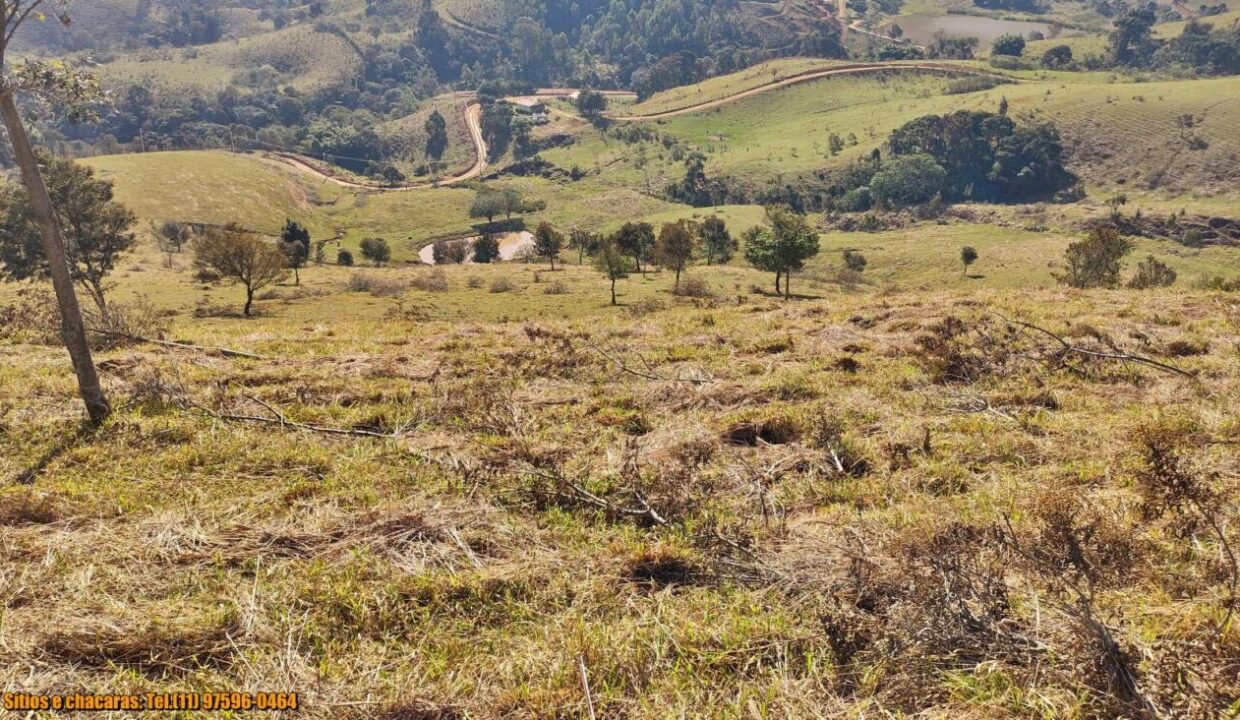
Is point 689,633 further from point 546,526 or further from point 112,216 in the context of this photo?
point 112,216

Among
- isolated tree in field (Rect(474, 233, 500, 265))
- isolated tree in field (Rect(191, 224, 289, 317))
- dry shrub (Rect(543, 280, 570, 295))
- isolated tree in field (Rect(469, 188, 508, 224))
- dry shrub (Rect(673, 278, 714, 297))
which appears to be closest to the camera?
isolated tree in field (Rect(191, 224, 289, 317))

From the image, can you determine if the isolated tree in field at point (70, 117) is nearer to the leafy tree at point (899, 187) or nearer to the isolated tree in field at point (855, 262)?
the isolated tree in field at point (855, 262)

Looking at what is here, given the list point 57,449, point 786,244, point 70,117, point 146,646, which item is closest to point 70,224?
point 70,117

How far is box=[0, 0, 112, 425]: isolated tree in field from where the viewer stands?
27.4 feet

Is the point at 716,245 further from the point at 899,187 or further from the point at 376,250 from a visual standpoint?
the point at 899,187

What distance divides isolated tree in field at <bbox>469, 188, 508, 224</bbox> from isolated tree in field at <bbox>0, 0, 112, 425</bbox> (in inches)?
6713

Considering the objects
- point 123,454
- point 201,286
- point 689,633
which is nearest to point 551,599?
point 689,633

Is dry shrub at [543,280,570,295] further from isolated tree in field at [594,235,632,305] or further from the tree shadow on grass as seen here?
the tree shadow on grass

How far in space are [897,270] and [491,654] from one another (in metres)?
132

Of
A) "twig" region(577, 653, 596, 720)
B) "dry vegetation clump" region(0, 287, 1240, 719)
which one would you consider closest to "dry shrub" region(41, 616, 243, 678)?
"dry vegetation clump" region(0, 287, 1240, 719)

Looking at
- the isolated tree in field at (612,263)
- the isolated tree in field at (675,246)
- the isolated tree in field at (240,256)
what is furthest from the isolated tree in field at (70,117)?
the isolated tree in field at (675,246)

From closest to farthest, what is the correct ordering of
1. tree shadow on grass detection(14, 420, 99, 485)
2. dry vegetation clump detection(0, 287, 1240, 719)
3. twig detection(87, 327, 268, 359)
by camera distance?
dry vegetation clump detection(0, 287, 1240, 719)
tree shadow on grass detection(14, 420, 99, 485)
twig detection(87, 327, 268, 359)

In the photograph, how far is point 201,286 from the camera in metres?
65.4

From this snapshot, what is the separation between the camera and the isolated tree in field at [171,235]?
116 m
